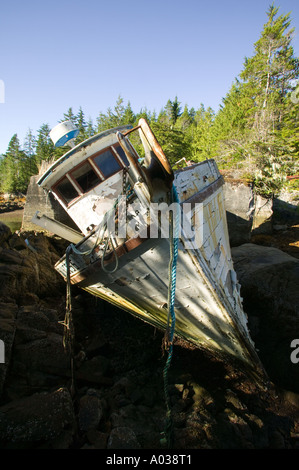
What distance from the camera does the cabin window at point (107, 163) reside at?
4.82 metres

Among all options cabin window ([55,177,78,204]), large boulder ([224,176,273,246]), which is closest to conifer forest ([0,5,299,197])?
large boulder ([224,176,273,246])

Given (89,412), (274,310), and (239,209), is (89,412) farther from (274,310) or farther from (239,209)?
(239,209)

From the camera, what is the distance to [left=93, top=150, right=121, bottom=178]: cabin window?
190 inches

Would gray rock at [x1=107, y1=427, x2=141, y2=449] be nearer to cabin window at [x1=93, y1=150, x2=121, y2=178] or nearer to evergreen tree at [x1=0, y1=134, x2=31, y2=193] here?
cabin window at [x1=93, y1=150, x2=121, y2=178]

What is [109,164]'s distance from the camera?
4926 millimetres

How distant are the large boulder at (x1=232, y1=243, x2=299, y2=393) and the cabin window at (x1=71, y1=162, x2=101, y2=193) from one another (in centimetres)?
A: 422

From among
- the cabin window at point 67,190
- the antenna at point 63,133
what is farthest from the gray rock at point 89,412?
the antenna at point 63,133

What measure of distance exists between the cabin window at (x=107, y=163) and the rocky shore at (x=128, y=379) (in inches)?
119

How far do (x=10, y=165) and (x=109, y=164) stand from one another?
153 feet

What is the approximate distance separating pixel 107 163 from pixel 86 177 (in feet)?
1.68

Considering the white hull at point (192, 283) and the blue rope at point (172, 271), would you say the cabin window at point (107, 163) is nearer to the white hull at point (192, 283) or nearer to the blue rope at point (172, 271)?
the white hull at point (192, 283)

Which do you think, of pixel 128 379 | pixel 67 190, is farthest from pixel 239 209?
pixel 128 379
